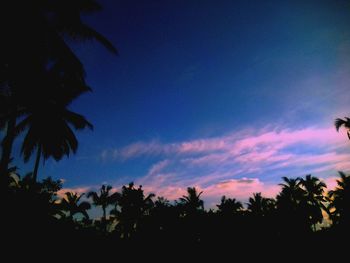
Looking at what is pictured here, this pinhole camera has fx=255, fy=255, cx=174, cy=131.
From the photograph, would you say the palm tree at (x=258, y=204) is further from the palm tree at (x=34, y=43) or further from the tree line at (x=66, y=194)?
the palm tree at (x=34, y=43)

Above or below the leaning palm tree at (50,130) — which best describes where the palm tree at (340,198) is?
below

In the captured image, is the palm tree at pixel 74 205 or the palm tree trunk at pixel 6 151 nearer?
the palm tree trunk at pixel 6 151

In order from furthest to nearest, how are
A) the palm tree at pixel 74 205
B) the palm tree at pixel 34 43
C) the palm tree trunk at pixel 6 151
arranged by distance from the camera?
1. the palm tree at pixel 74 205
2. the palm tree trunk at pixel 6 151
3. the palm tree at pixel 34 43

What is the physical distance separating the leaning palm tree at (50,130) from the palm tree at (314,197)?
37706 mm

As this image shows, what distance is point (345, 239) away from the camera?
20.4 metres

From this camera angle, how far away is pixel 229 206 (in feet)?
115

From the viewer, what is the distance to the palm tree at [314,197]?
4197 centimetres

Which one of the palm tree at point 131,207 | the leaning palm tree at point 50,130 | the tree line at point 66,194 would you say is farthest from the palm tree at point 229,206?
the leaning palm tree at point 50,130

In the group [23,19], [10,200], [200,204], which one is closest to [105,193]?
[200,204]

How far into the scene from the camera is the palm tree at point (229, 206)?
113 ft

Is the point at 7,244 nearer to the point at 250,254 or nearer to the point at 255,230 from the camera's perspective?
the point at 250,254

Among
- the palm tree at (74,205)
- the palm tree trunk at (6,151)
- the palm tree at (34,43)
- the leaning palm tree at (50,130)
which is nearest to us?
the palm tree at (34,43)

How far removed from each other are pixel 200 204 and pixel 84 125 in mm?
21257

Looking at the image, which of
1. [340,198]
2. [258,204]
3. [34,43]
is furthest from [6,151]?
[340,198]
